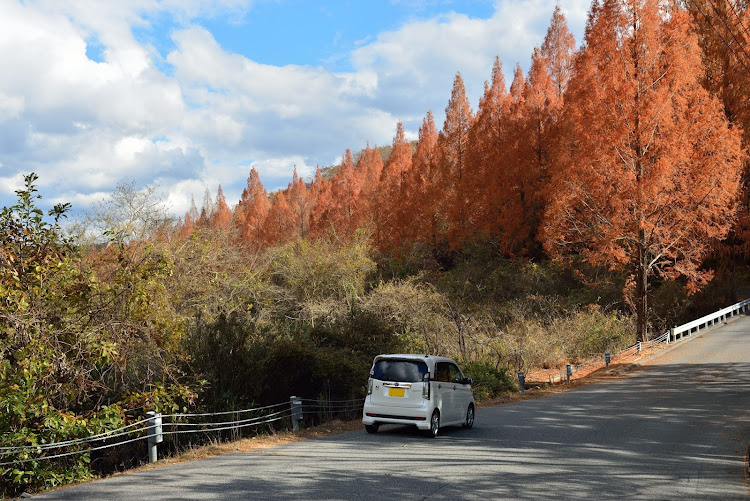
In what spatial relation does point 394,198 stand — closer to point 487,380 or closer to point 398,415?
point 487,380

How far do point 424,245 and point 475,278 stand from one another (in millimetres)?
9195

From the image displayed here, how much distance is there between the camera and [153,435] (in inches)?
430

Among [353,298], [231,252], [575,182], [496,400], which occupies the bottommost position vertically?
[496,400]

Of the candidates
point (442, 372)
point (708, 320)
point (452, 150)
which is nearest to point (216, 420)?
point (442, 372)

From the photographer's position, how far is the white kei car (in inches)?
507

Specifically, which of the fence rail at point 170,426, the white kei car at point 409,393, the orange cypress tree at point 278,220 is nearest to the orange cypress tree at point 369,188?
the orange cypress tree at point 278,220

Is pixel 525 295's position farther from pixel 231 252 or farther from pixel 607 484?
pixel 607 484

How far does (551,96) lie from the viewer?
44.4 m

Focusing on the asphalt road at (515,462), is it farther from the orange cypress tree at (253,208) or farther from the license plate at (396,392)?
the orange cypress tree at (253,208)

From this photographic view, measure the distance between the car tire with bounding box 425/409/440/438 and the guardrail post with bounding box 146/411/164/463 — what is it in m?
5.40

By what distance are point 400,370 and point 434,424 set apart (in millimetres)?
1369

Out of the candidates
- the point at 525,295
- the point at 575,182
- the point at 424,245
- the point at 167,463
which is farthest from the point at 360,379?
the point at 424,245

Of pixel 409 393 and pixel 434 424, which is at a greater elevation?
pixel 409 393

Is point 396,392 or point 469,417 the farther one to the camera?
point 469,417
